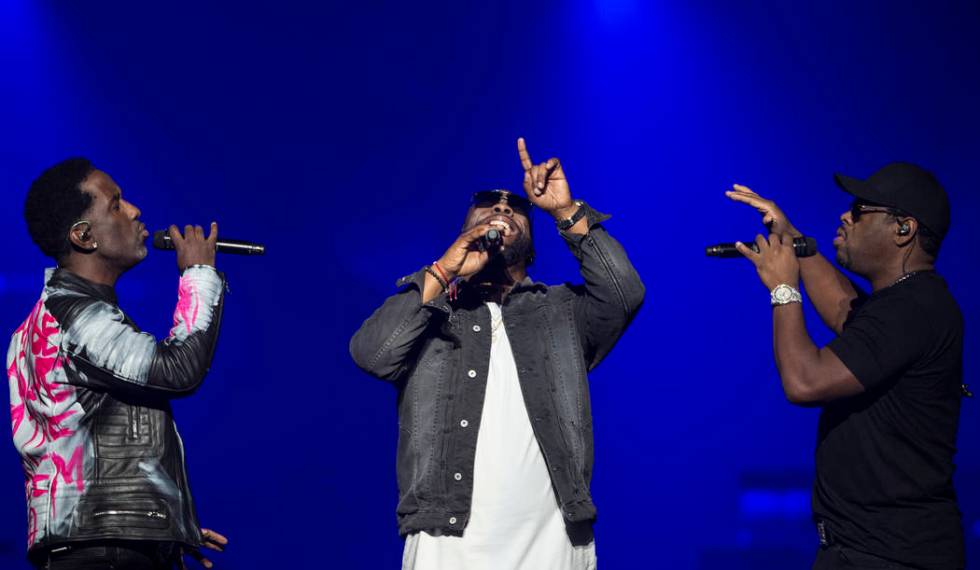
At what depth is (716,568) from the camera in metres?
3.67

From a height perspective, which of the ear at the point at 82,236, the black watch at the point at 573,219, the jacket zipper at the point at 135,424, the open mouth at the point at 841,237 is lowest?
the jacket zipper at the point at 135,424

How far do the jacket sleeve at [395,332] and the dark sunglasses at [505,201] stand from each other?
0.34 m

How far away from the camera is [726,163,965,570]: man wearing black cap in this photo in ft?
7.17

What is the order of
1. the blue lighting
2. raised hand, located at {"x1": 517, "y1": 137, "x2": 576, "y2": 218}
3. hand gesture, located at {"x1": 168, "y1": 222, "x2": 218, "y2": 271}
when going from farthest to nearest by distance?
the blue lighting
raised hand, located at {"x1": 517, "y1": 137, "x2": 576, "y2": 218}
hand gesture, located at {"x1": 168, "y1": 222, "x2": 218, "y2": 271}

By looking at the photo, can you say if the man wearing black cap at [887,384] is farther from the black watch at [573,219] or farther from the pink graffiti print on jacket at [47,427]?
the pink graffiti print on jacket at [47,427]

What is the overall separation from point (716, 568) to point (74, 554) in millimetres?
2327

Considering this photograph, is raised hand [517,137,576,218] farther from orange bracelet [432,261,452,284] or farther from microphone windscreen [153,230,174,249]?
microphone windscreen [153,230,174,249]

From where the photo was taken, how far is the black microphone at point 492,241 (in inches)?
98.7

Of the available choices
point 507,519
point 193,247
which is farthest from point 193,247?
point 507,519

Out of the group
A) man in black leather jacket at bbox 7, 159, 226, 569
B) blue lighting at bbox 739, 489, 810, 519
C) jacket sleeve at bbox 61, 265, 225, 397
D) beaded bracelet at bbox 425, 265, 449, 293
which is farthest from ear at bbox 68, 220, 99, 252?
blue lighting at bbox 739, 489, 810, 519

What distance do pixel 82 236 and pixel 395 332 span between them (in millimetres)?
712

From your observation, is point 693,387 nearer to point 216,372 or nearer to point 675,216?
point 675,216

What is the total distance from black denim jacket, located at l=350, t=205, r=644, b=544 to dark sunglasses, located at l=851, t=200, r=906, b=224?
52 centimetres

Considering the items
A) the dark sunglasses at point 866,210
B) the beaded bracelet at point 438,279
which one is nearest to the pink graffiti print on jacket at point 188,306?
the beaded bracelet at point 438,279
